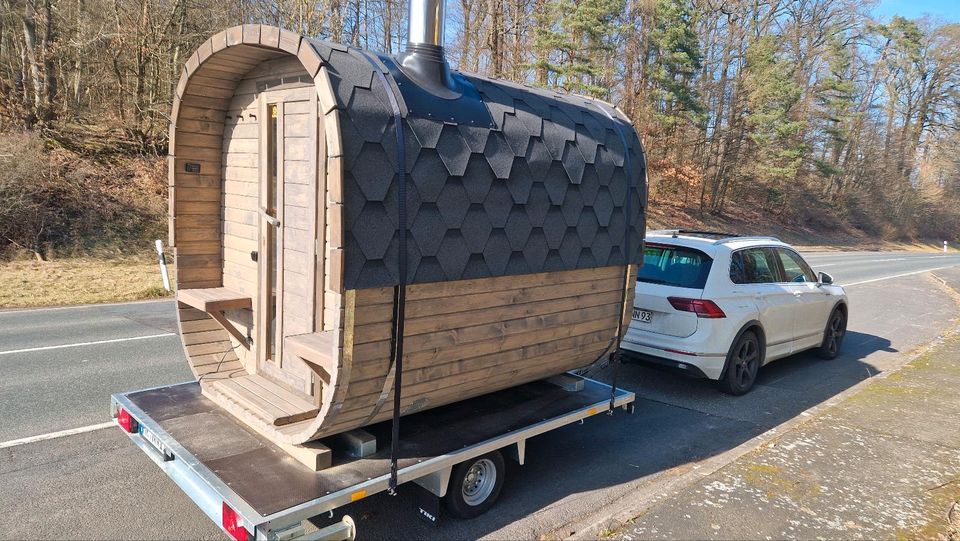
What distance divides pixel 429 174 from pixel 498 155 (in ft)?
1.95

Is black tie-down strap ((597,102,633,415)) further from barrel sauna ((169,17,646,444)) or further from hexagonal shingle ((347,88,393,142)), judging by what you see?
hexagonal shingle ((347,88,393,142))

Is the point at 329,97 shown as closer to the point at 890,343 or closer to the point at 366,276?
the point at 366,276

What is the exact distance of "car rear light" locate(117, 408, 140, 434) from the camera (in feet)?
13.7

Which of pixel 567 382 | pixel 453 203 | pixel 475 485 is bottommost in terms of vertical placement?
pixel 475 485

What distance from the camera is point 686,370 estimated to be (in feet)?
21.7

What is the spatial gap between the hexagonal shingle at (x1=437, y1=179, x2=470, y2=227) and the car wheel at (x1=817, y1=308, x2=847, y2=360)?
23.3ft

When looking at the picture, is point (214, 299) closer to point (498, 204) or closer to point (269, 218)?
point (269, 218)

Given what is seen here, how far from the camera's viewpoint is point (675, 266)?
22.8 ft

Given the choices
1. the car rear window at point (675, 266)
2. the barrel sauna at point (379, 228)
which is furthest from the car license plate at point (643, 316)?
the barrel sauna at point (379, 228)

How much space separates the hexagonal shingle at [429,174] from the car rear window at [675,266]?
368 cm

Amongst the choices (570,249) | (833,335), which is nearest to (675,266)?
(570,249)

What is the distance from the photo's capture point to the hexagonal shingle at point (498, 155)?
392cm

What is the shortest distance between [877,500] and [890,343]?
23.2ft

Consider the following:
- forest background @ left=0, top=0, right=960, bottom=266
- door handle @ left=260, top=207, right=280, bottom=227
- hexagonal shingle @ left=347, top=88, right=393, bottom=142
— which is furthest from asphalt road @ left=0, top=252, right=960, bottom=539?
forest background @ left=0, top=0, right=960, bottom=266
